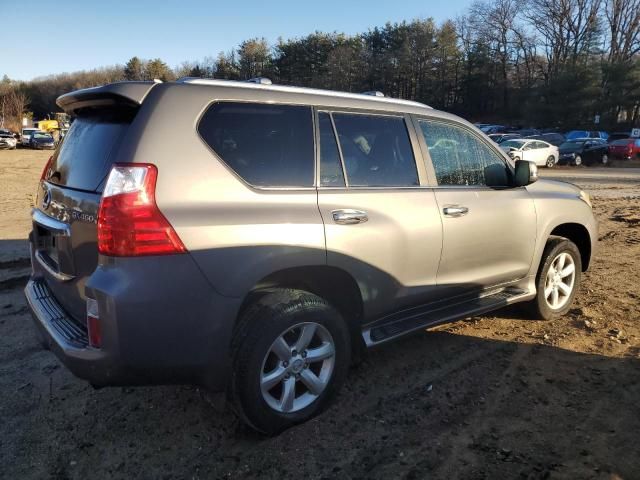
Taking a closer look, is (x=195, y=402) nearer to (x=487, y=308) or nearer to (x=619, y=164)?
(x=487, y=308)

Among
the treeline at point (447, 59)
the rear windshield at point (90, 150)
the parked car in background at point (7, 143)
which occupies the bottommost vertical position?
the rear windshield at point (90, 150)

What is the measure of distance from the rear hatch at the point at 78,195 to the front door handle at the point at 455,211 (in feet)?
6.96

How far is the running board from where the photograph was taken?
3.32m

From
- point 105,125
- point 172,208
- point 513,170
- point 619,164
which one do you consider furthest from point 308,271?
point 619,164

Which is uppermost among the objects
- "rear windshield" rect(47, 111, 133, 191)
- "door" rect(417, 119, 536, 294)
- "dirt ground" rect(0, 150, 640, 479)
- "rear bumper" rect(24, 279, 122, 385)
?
"rear windshield" rect(47, 111, 133, 191)

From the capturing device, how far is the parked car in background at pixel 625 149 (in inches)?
1110

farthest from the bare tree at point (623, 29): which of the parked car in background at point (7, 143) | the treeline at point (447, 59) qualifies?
the parked car in background at point (7, 143)

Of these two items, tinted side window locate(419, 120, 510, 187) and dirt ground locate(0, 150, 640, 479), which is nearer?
dirt ground locate(0, 150, 640, 479)

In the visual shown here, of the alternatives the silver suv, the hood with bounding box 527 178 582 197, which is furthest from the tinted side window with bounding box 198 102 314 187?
the hood with bounding box 527 178 582 197

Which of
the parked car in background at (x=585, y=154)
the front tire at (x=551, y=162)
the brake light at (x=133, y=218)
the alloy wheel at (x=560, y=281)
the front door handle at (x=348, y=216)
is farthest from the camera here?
the parked car in background at (x=585, y=154)

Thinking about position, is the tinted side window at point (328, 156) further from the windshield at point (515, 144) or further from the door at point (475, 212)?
the windshield at point (515, 144)

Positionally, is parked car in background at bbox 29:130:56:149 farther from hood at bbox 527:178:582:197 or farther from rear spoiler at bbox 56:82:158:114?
hood at bbox 527:178:582:197

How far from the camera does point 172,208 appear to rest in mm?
2441

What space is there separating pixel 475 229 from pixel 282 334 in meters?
1.77
